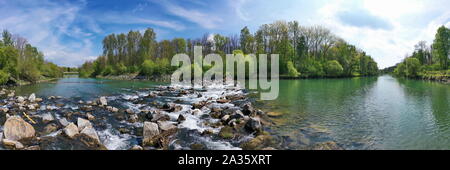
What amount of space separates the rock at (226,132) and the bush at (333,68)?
79.0 meters

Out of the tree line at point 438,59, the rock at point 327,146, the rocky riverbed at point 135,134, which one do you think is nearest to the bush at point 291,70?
the tree line at point 438,59

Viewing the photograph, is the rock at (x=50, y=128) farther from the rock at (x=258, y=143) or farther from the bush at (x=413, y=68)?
the bush at (x=413, y=68)

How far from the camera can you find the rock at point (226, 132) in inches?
394

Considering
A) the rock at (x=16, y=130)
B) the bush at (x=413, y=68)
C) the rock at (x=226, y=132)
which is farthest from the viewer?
the bush at (x=413, y=68)

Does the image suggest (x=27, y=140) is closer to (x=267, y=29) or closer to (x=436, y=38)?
(x=267, y=29)

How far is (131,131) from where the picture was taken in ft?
35.8

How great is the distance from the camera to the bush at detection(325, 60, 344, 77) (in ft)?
261

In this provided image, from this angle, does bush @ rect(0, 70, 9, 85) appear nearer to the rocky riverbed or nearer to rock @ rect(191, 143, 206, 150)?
the rocky riverbed

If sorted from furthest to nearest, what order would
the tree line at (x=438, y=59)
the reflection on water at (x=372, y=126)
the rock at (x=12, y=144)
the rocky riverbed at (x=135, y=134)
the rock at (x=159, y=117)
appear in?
the tree line at (x=438, y=59), the rock at (x=159, y=117), the reflection on water at (x=372, y=126), the rocky riverbed at (x=135, y=134), the rock at (x=12, y=144)

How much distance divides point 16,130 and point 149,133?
5708mm

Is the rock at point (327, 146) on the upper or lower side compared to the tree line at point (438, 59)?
lower

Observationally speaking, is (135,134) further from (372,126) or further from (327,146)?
(372,126)


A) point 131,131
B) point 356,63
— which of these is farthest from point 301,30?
point 131,131

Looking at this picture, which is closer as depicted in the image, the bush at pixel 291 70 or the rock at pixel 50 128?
the rock at pixel 50 128
